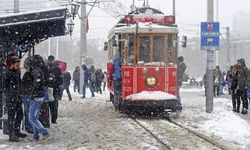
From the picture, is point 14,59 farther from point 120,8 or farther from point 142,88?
point 120,8

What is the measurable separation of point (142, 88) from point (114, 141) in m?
5.05

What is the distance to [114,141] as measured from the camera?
1141 cm

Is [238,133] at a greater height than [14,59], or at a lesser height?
lesser

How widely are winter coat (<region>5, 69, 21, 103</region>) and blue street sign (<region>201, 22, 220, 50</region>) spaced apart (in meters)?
7.61

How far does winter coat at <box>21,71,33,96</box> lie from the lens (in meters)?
11.2

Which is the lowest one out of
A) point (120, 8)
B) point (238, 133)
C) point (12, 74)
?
point (238, 133)

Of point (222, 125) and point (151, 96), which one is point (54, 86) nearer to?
point (151, 96)

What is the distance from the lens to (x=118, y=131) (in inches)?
514

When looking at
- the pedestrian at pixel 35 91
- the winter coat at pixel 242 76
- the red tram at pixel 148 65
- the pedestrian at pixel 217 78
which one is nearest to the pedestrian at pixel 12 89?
the pedestrian at pixel 35 91

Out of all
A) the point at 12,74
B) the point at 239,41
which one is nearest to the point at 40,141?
the point at 12,74

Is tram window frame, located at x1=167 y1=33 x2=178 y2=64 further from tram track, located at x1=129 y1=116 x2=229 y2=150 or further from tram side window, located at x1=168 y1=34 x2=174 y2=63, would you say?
tram track, located at x1=129 y1=116 x2=229 y2=150

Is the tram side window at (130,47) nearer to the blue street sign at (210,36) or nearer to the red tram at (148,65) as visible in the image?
the red tram at (148,65)

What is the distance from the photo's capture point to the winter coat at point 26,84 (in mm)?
11167

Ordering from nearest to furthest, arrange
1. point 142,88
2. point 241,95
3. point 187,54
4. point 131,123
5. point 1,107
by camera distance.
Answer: point 1,107
point 131,123
point 142,88
point 241,95
point 187,54
